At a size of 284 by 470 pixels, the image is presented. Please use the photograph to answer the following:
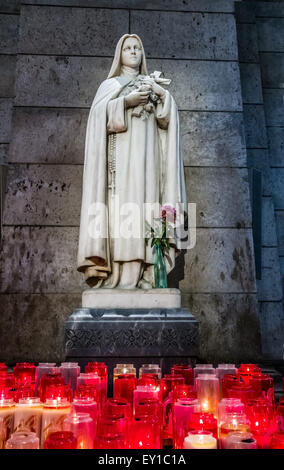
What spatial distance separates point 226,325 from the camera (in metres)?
4.32

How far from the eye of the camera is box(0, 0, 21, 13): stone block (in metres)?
5.41

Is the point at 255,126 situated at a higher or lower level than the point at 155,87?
higher

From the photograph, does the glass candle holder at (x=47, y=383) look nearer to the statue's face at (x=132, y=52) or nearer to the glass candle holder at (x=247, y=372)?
the glass candle holder at (x=247, y=372)

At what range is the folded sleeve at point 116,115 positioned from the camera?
348 centimetres

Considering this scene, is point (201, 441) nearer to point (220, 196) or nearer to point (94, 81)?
point (220, 196)

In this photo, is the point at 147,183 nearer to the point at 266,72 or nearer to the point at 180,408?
the point at 180,408

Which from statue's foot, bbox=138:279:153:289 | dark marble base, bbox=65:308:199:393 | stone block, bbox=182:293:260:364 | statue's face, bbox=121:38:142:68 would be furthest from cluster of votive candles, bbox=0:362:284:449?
statue's face, bbox=121:38:142:68

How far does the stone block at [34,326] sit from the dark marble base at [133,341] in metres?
1.28

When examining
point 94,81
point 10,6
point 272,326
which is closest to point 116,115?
point 94,81

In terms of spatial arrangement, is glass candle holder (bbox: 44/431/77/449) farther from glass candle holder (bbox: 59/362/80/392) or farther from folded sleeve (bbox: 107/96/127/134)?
folded sleeve (bbox: 107/96/127/134)

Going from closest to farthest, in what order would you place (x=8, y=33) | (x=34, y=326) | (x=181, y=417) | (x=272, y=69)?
(x=181, y=417)
(x=34, y=326)
(x=8, y=33)
(x=272, y=69)

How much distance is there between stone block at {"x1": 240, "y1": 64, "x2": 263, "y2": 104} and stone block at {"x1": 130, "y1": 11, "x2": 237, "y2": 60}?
0.47m

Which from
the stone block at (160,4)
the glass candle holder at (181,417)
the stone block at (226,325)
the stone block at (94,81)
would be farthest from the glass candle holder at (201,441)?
the stone block at (160,4)

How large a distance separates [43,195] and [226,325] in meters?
2.34
